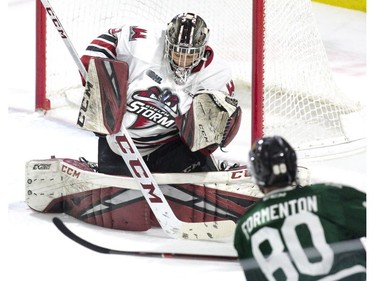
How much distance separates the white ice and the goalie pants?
0.66 ft

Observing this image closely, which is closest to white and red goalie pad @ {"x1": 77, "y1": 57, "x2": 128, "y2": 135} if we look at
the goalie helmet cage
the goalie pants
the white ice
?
the goalie pants

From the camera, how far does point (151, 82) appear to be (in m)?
4.05

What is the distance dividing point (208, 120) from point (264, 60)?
0.71 meters

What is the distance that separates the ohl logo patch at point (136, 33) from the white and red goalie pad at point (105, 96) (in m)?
0.21

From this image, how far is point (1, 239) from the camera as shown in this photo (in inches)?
153

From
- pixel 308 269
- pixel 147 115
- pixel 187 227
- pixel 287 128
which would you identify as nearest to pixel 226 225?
pixel 187 227

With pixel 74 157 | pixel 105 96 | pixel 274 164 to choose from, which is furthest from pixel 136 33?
pixel 274 164

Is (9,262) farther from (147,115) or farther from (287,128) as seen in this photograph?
(287,128)

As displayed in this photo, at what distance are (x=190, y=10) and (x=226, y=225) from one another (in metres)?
1.52

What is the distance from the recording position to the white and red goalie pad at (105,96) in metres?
3.93

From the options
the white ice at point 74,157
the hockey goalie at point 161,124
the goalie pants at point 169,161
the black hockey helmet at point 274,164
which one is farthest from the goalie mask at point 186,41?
the black hockey helmet at point 274,164

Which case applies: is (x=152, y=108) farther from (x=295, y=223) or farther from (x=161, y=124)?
(x=295, y=223)

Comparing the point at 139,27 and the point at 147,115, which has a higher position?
the point at 139,27

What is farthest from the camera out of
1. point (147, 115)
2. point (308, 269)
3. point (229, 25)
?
point (229, 25)
